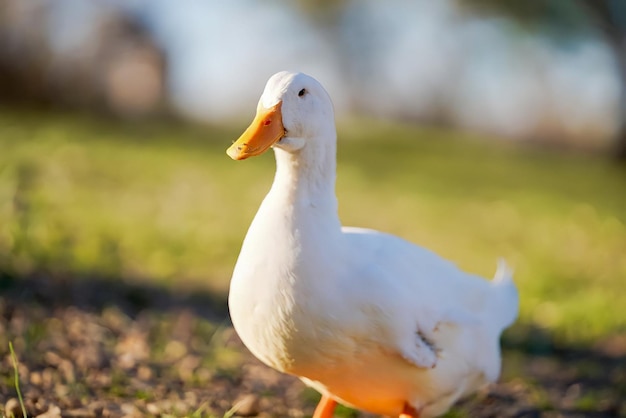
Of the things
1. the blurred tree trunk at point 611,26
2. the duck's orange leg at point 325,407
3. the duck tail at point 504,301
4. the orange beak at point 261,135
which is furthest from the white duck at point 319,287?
the blurred tree trunk at point 611,26

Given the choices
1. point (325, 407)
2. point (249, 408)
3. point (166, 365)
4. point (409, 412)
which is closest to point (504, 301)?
point (409, 412)

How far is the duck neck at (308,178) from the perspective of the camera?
2.34 meters

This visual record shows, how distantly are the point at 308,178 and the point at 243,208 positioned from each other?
215 inches

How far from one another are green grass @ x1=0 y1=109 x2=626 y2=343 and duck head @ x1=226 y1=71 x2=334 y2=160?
2046mm

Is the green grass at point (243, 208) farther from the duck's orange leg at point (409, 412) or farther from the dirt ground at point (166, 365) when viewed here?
the duck's orange leg at point (409, 412)

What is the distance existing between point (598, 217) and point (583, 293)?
3.23 meters

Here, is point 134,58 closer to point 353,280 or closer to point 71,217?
point 71,217

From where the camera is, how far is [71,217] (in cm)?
633

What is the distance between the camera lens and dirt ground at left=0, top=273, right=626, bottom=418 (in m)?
2.98

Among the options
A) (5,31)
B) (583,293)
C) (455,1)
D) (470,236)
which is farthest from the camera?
(455,1)

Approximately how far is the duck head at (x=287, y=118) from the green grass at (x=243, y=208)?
2.05 metres

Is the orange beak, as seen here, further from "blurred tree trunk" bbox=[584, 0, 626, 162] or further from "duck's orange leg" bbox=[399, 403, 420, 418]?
"blurred tree trunk" bbox=[584, 0, 626, 162]

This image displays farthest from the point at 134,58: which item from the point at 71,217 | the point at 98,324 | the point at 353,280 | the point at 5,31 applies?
the point at 353,280

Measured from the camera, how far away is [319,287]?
2266mm
